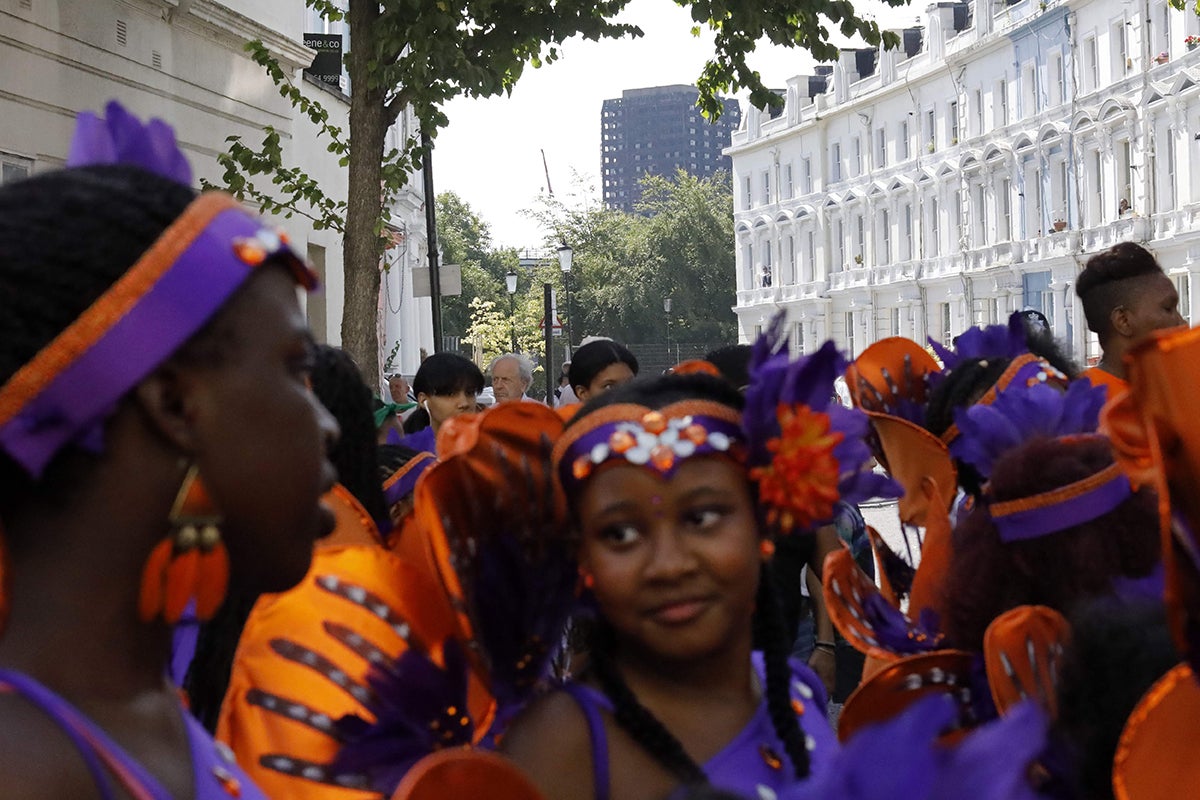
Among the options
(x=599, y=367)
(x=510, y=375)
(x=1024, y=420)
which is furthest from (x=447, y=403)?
(x=1024, y=420)

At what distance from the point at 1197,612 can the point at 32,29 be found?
466 inches

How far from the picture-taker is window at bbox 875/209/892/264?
6247cm

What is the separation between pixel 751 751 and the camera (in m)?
2.53

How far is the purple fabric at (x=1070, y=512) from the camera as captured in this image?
2902mm

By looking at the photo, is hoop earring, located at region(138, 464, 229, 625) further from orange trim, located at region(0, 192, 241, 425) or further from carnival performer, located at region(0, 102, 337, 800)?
orange trim, located at region(0, 192, 241, 425)

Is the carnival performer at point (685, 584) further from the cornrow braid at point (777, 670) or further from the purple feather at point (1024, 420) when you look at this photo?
the purple feather at point (1024, 420)

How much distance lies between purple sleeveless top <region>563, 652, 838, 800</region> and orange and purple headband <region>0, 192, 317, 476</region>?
3.71 feet

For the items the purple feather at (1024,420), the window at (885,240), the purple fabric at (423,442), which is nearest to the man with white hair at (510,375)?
the purple fabric at (423,442)

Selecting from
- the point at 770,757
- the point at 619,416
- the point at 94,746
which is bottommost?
the point at 770,757

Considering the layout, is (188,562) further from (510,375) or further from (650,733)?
(510,375)

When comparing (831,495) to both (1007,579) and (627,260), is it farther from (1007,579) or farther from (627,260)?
(627,260)

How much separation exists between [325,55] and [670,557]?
19.6 m

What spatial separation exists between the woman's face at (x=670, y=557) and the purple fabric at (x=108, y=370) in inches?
43.2

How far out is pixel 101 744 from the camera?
1.47m
